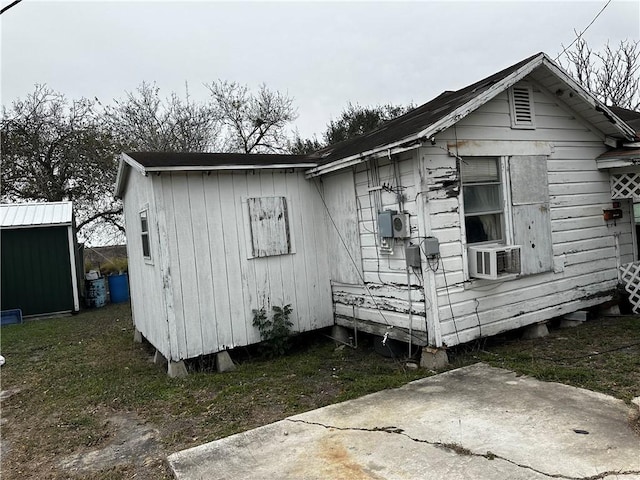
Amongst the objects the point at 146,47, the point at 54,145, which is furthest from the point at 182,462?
the point at 54,145

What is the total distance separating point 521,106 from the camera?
6.27 meters

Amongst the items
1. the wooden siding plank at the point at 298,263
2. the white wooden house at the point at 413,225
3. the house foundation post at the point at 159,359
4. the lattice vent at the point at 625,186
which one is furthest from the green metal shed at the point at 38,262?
the lattice vent at the point at 625,186

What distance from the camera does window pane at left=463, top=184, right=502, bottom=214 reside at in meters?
5.79

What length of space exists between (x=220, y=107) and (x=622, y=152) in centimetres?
1911

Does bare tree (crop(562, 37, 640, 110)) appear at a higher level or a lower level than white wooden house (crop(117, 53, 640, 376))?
higher

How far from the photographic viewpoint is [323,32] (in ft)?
39.5

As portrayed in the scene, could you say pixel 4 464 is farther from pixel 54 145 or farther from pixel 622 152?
pixel 54 145

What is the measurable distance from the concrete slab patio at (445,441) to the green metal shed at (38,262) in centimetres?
1059

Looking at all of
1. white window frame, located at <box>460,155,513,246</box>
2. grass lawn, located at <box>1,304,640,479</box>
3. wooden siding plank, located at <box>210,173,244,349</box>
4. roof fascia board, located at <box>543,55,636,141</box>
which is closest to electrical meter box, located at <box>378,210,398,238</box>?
white window frame, located at <box>460,155,513,246</box>

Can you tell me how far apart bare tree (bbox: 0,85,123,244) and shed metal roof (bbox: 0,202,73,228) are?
3.97 metres

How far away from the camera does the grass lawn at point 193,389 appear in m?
4.17

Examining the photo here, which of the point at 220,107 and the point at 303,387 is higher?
the point at 220,107

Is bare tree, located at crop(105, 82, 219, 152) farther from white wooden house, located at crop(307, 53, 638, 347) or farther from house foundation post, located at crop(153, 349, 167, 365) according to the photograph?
white wooden house, located at crop(307, 53, 638, 347)

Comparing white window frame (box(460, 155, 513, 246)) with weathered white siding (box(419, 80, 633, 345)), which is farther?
white window frame (box(460, 155, 513, 246))
